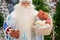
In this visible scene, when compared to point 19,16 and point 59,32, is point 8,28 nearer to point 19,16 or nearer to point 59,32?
point 19,16

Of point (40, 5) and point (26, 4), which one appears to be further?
point (40, 5)

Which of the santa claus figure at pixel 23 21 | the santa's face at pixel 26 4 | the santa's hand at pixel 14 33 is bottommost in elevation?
the santa's hand at pixel 14 33

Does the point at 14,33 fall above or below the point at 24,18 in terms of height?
below

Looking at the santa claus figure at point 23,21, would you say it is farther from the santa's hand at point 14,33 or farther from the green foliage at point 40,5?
the green foliage at point 40,5

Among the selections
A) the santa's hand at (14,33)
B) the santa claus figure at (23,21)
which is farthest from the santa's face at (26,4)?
the santa's hand at (14,33)

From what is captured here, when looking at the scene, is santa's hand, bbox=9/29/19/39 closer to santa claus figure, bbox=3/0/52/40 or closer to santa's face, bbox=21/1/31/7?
santa claus figure, bbox=3/0/52/40

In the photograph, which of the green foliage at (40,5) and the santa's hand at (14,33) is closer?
the santa's hand at (14,33)

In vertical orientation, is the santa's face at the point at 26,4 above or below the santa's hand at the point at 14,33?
above

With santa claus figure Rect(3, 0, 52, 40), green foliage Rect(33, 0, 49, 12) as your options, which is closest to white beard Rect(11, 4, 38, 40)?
santa claus figure Rect(3, 0, 52, 40)

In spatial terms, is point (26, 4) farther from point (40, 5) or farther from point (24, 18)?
point (40, 5)

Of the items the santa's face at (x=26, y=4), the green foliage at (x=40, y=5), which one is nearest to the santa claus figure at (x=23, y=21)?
the santa's face at (x=26, y=4)

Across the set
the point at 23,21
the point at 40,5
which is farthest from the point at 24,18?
the point at 40,5

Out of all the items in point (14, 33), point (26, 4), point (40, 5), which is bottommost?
point (14, 33)

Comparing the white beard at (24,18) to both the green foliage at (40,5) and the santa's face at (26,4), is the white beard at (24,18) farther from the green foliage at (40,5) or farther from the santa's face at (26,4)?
the green foliage at (40,5)
